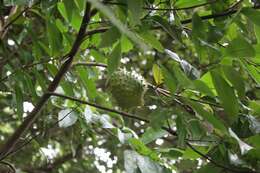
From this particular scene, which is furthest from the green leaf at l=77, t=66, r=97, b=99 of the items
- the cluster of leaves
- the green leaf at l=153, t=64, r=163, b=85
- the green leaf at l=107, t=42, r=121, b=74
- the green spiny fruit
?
the green leaf at l=107, t=42, r=121, b=74

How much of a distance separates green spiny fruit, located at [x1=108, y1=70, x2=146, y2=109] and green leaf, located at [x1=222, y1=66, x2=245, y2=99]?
0.26 metres

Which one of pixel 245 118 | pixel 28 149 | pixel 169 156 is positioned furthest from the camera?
pixel 28 149

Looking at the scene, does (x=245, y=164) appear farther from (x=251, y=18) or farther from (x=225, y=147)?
(x=251, y=18)

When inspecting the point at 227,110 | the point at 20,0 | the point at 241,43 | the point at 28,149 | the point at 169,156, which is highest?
the point at 20,0

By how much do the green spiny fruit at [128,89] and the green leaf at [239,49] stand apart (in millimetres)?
A: 272

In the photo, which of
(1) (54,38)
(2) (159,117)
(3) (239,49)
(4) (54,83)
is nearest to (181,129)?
(2) (159,117)

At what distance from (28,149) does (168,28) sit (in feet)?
5.95

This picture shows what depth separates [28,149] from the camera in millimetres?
2469

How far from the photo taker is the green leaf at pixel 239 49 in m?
0.75

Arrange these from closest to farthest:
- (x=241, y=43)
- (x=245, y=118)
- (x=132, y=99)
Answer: (x=241, y=43) < (x=245, y=118) < (x=132, y=99)

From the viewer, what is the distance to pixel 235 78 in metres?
0.78

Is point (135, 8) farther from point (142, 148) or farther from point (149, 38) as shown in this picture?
point (142, 148)

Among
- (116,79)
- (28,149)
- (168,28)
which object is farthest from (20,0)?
(28,149)

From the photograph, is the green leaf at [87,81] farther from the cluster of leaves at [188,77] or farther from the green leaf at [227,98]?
the green leaf at [227,98]
